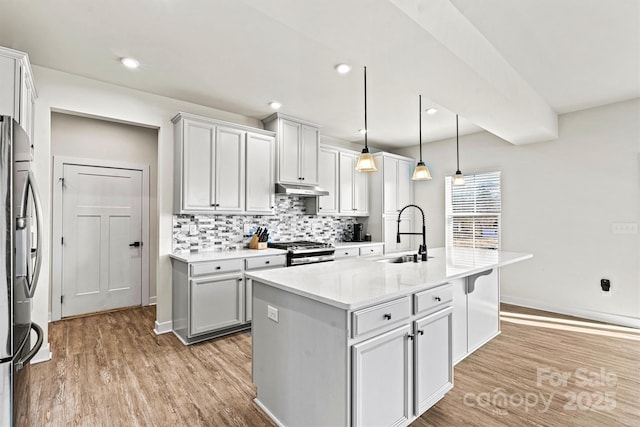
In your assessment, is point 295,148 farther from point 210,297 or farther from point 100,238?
point 100,238

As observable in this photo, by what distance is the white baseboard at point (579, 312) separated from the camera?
3672 mm

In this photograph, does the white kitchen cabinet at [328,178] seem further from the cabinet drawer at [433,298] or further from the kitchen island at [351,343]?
the cabinet drawer at [433,298]

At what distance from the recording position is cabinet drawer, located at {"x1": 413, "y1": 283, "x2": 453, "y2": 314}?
6.17 ft

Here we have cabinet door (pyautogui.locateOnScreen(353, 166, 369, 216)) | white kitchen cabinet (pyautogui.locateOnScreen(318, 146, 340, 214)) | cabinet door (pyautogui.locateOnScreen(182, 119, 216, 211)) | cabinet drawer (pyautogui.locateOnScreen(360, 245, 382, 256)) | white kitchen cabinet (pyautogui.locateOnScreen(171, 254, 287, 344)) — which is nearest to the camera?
white kitchen cabinet (pyautogui.locateOnScreen(171, 254, 287, 344))

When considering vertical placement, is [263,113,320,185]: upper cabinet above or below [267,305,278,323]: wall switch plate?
above

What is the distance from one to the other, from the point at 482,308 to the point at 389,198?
8.47ft

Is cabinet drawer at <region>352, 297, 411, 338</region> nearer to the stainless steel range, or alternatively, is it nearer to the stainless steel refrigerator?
the stainless steel refrigerator

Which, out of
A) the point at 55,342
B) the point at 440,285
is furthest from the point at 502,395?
the point at 55,342

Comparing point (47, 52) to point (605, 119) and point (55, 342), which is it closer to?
point (55, 342)

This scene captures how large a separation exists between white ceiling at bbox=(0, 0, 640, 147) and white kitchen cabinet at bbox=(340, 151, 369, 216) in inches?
55.4

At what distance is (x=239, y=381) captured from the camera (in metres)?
2.48

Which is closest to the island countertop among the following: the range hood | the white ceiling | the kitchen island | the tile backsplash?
the kitchen island

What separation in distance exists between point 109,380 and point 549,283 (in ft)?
16.6

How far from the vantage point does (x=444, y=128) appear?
479 centimetres
